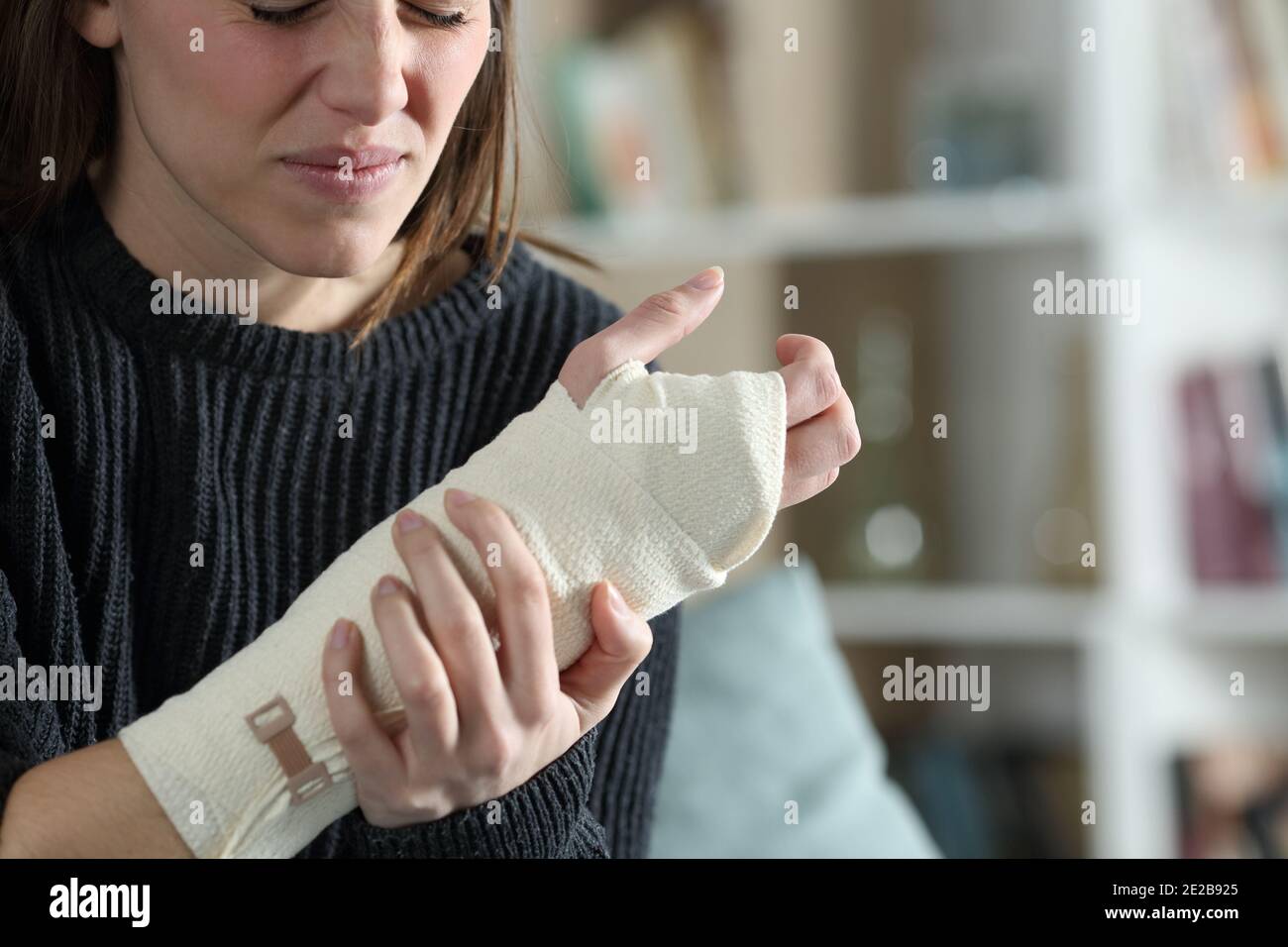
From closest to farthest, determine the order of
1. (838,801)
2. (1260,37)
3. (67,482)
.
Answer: (67,482), (838,801), (1260,37)

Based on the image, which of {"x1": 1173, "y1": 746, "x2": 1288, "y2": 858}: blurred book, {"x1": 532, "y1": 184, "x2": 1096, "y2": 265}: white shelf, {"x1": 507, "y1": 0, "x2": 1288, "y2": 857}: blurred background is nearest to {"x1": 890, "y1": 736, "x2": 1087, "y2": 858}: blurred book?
{"x1": 507, "y1": 0, "x2": 1288, "y2": 857}: blurred background

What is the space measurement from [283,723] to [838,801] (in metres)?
0.65

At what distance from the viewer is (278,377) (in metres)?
0.85

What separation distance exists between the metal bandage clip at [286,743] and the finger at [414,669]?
0.19 feet

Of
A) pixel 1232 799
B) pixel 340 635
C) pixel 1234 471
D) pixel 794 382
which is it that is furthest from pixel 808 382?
pixel 1232 799

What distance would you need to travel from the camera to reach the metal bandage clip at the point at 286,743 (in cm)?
62

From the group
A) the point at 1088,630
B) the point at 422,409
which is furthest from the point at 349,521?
the point at 1088,630

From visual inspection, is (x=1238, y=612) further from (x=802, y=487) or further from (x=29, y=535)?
(x=29, y=535)

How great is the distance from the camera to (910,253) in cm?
198

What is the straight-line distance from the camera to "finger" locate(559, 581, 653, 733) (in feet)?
2.09

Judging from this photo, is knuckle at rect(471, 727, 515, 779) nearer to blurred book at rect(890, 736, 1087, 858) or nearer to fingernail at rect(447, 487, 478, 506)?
fingernail at rect(447, 487, 478, 506)

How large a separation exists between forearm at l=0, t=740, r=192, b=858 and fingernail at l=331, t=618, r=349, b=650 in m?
0.11

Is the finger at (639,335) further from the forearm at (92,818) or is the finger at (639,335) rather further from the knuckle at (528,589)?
the forearm at (92,818)
